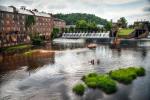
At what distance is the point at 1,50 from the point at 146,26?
75.7 meters

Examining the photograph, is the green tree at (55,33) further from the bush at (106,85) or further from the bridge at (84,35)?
the bush at (106,85)

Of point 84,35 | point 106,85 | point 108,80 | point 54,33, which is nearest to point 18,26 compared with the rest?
point 54,33

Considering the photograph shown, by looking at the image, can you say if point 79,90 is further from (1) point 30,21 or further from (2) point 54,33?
(2) point 54,33

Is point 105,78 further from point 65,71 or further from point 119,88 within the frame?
point 65,71

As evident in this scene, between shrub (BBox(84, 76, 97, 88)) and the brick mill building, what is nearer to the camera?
shrub (BBox(84, 76, 97, 88))

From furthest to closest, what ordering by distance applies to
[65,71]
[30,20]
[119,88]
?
1. [30,20]
2. [65,71]
3. [119,88]

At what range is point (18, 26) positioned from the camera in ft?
313

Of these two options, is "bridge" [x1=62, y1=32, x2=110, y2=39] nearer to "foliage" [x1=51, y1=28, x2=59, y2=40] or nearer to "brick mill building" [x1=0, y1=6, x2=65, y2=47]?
"foliage" [x1=51, y1=28, x2=59, y2=40]

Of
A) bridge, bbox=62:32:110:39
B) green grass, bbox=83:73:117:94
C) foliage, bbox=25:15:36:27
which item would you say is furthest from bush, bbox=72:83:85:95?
bridge, bbox=62:32:110:39

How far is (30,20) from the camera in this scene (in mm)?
102125

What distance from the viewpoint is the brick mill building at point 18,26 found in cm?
7806

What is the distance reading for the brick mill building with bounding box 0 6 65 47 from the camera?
7806cm

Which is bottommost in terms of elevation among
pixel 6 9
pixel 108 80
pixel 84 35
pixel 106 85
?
pixel 106 85

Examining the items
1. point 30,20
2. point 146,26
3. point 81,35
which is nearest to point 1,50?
point 30,20
